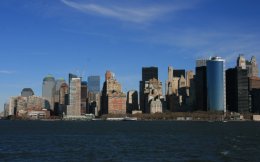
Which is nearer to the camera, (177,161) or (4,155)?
(177,161)

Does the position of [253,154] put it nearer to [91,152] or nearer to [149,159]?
[149,159]

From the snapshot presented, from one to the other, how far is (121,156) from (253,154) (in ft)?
68.1

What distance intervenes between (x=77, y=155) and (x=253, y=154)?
27.6 m

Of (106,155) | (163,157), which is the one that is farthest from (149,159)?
(106,155)

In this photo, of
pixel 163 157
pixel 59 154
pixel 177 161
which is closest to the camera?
pixel 177 161

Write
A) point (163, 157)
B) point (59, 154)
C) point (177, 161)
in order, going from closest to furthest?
1. point (177, 161)
2. point (163, 157)
3. point (59, 154)

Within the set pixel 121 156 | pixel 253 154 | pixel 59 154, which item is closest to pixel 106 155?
pixel 121 156

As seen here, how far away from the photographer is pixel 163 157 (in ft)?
240

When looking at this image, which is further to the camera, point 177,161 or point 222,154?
point 222,154

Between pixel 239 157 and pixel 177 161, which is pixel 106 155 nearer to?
pixel 177 161

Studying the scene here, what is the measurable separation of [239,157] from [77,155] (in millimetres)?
24857

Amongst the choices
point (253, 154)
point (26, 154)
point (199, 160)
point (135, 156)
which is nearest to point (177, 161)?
point (199, 160)

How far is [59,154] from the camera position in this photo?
78.3m

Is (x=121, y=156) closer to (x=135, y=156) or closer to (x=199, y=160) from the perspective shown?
(x=135, y=156)
